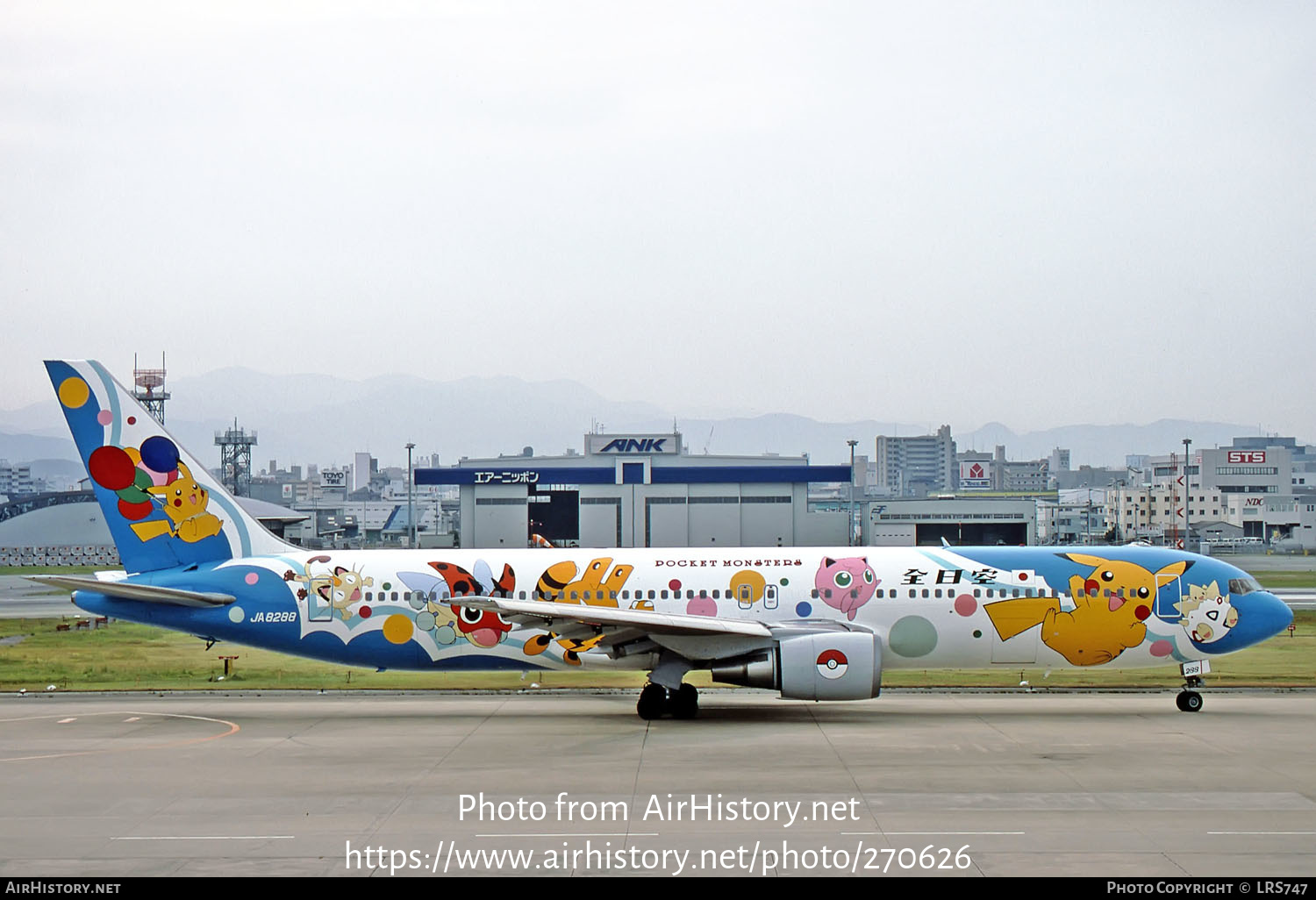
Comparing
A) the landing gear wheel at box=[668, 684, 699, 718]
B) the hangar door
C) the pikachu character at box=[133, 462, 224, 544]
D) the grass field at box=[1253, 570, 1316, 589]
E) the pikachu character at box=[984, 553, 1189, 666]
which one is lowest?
the grass field at box=[1253, 570, 1316, 589]

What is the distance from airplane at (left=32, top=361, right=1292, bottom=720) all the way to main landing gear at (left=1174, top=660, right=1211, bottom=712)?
4cm

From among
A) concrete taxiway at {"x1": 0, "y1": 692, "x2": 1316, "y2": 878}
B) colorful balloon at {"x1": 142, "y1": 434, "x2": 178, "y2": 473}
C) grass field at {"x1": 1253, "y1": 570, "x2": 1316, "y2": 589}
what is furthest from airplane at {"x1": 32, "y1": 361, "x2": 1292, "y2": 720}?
grass field at {"x1": 1253, "y1": 570, "x2": 1316, "y2": 589}

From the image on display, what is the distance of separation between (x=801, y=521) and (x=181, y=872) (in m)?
66.7

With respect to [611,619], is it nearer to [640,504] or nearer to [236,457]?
[640,504]

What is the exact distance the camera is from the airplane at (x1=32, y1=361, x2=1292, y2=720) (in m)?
28.3

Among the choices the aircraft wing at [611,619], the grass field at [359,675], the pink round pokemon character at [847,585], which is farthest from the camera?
the grass field at [359,675]

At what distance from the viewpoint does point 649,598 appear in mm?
29188

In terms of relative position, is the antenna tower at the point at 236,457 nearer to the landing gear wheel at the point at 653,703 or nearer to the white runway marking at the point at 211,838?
the landing gear wheel at the point at 653,703

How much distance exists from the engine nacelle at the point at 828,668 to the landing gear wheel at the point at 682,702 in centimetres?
200

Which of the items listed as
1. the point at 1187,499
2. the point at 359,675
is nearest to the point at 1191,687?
the point at 359,675

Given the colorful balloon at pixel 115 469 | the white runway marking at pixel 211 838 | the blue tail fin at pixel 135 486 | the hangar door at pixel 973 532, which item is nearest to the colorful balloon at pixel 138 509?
the blue tail fin at pixel 135 486

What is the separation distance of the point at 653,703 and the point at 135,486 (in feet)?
43.8

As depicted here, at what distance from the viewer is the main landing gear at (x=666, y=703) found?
28.1 m

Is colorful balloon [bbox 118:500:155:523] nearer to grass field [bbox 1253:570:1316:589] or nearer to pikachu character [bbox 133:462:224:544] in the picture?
pikachu character [bbox 133:462:224:544]
